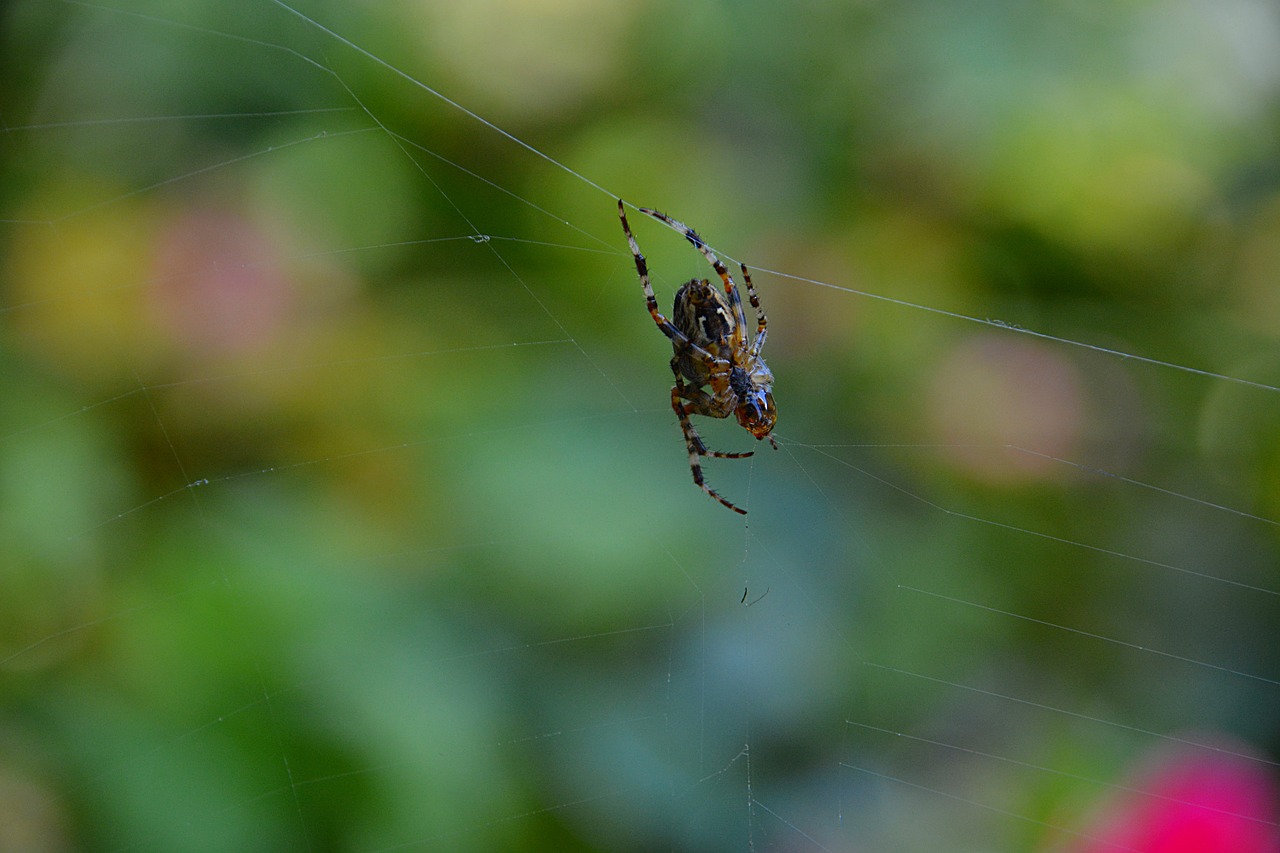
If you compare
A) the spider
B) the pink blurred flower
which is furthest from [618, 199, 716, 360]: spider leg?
the pink blurred flower

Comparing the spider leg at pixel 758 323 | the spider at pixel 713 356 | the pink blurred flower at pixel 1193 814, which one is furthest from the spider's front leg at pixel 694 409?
the pink blurred flower at pixel 1193 814

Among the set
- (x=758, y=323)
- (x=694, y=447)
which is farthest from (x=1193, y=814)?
(x=758, y=323)

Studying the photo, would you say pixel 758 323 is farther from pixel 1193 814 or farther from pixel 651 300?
pixel 1193 814

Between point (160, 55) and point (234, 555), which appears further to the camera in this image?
point (160, 55)

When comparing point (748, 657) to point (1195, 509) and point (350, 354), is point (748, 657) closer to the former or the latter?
point (350, 354)

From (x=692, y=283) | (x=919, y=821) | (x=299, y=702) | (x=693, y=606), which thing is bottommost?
(x=919, y=821)

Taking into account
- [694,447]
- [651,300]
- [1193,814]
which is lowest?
[1193,814]

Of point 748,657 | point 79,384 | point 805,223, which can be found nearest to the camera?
point 79,384

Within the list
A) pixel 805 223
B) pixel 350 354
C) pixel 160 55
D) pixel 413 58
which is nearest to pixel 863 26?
pixel 805 223
